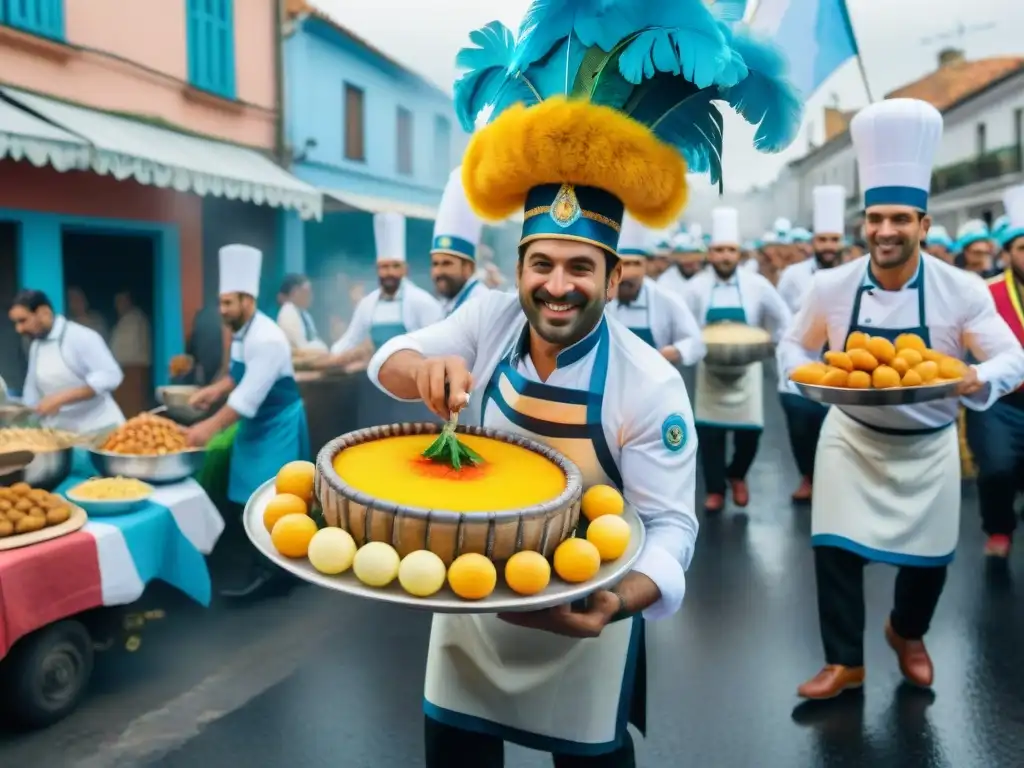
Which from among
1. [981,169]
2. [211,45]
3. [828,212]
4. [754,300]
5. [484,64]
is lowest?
[754,300]

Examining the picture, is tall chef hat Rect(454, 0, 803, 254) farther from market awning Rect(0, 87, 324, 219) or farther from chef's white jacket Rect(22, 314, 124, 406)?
market awning Rect(0, 87, 324, 219)

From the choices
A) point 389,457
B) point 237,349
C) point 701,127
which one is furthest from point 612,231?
point 237,349

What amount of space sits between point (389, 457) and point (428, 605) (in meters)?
0.44

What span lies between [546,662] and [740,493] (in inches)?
211

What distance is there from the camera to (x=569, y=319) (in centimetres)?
201

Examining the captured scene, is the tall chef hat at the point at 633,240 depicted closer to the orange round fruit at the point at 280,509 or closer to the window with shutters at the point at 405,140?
the orange round fruit at the point at 280,509

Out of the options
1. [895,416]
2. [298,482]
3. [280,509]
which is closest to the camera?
[280,509]

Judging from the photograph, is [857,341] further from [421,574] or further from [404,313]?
[404,313]

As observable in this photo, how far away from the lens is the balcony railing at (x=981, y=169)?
26.2 metres

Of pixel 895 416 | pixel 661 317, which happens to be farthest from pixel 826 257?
pixel 895 416

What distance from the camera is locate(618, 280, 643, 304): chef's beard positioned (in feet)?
20.4

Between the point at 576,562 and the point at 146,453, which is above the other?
the point at 576,562

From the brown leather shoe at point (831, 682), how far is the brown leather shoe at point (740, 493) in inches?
130

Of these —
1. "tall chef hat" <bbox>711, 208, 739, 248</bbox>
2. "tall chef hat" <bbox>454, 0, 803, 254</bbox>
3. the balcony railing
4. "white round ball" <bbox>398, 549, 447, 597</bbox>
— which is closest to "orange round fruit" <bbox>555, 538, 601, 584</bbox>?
"white round ball" <bbox>398, 549, 447, 597</bbox>
